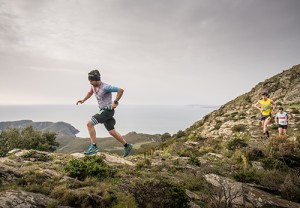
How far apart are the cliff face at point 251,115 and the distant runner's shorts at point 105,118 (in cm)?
1128

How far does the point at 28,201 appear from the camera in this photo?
11.2 ft

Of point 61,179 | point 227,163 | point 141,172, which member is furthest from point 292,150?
point 61,179

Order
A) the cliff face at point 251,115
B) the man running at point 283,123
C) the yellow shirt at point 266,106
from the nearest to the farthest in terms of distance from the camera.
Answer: the man running at point 283,123 → the yellow shirt at point 266,106 → the cliff face at point 251,115

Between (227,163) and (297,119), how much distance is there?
1283 cm

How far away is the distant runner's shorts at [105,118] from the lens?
6602mm

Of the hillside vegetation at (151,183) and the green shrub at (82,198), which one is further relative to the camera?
the hillside vegetation at (151,183)

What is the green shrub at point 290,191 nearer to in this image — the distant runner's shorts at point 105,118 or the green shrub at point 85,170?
the green shrub at point 85,170

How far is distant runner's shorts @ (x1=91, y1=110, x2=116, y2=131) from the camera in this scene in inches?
260

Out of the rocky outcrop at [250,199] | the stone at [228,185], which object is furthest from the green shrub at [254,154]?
the rocky outcrop at [250,199]

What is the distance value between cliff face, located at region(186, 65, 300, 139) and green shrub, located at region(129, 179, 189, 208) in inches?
464

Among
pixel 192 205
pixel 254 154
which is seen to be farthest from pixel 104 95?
pixel 254 154

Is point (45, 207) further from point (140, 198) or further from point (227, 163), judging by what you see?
point (227, 163)

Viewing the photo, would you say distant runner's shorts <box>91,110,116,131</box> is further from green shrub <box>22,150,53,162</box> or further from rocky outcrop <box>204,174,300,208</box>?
rocky outcrop <box>204,174,300,208</box>

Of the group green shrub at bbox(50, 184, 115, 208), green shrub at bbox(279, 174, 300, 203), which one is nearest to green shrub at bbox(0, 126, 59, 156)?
green shrub at bbox(50, 184, 115, 208)
